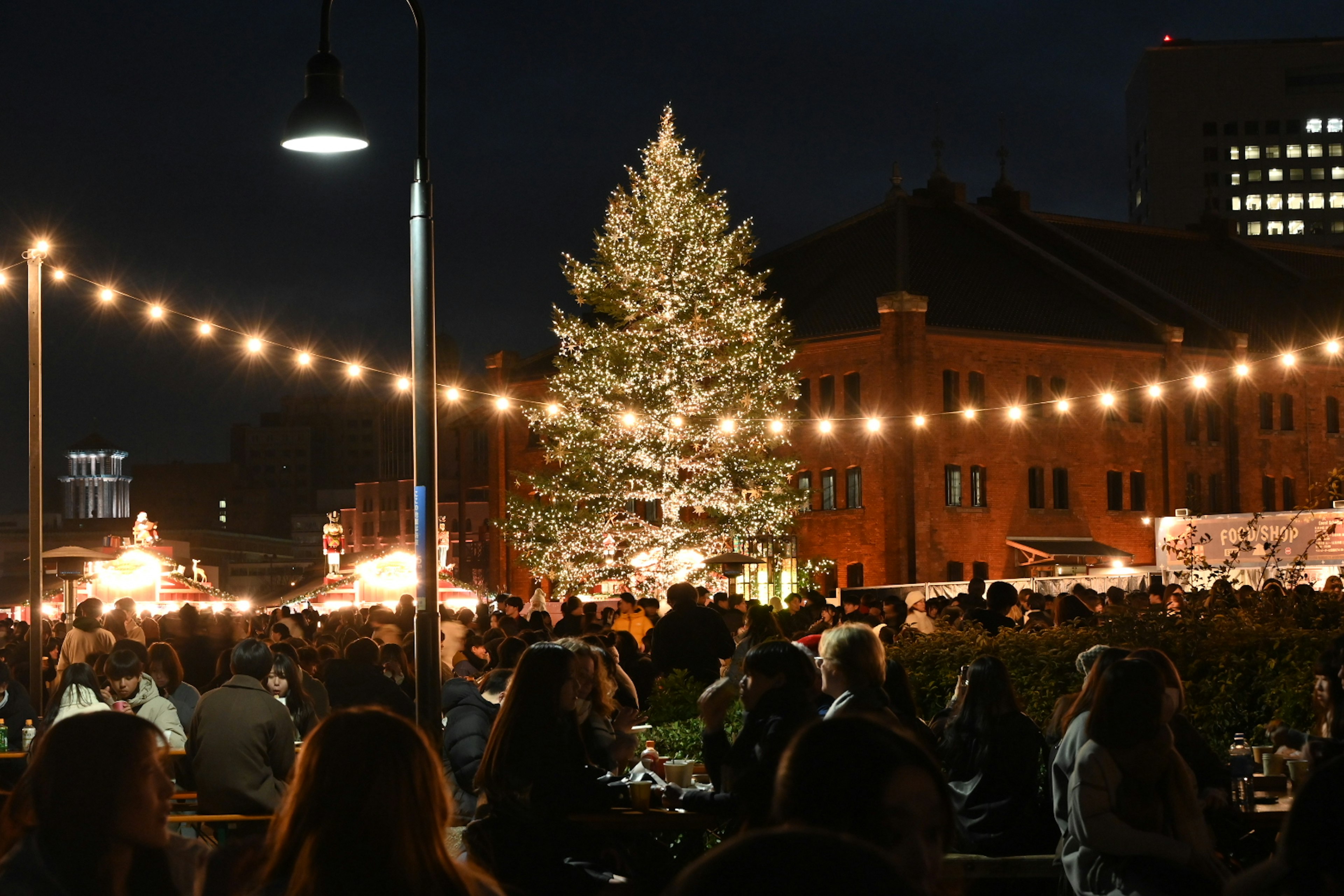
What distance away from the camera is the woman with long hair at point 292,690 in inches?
456

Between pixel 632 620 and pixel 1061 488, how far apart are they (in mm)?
32761

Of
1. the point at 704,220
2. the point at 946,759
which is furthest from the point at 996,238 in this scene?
the point at 946,759

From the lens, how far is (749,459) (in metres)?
39.8

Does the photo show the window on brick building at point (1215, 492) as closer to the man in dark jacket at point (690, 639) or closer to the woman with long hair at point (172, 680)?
the man in dark jacket at point (690, 639)

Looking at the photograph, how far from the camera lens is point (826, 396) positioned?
5134cm

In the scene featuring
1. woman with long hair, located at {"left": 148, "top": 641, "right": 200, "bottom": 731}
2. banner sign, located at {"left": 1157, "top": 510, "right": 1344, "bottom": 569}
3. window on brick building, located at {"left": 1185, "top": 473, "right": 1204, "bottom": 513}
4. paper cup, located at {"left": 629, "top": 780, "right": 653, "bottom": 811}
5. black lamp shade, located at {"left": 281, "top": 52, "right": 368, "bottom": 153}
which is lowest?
paper cup, located at {"left": 629, "top": 780, "right": 653, "bottom": 811}

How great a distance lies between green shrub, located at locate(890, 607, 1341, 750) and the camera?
11062 mm

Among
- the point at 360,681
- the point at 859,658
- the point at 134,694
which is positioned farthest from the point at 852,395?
the point at 859,658

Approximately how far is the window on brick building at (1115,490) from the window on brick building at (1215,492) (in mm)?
3789

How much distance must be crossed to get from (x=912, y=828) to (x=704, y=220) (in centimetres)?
3737

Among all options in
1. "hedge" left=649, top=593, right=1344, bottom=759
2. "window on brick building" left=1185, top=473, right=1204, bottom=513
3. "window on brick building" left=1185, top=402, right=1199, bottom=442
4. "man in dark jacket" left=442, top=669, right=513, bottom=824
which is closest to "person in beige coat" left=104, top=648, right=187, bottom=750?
"hedge" left=649, top=593, right=1344, bottom=759

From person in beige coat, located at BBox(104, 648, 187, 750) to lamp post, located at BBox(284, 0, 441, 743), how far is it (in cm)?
236

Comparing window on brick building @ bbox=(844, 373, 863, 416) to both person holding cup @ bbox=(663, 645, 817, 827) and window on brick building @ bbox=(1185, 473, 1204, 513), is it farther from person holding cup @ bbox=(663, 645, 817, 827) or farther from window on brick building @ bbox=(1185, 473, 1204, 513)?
person holding cup @ bbox=(663, 645, 817, 827)

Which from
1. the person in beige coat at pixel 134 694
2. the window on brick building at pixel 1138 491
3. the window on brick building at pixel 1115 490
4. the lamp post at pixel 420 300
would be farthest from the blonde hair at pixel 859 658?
the window on brick building at pixel 1138 491
